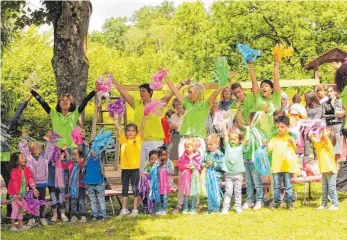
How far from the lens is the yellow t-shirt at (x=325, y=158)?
821 cm

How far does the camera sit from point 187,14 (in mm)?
31953

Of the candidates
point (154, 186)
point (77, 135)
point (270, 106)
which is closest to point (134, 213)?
point (154, 186)

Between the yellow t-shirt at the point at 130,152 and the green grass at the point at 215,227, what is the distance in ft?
2.29

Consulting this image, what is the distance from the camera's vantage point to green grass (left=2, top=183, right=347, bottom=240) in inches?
268

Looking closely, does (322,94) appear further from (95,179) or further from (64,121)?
(64,121)

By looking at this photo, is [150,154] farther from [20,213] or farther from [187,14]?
[187,14]

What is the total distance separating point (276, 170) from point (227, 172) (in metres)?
0.66

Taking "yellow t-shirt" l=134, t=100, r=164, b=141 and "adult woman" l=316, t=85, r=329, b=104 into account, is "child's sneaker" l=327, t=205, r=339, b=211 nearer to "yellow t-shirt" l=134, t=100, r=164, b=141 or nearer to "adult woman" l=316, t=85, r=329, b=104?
"yellow t-shirt" l=134, t=100, r=164, b=141

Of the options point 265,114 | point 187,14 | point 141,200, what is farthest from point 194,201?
point 187,14

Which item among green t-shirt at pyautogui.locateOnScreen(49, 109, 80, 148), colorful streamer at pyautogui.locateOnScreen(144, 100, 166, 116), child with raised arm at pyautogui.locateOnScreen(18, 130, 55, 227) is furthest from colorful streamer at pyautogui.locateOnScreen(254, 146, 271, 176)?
child with raised arm at pyautogui.locateOnScreen(18, 130, 55, 227)

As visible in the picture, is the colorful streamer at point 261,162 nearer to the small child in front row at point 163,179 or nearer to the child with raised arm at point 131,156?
the small child in front row at point 163,179

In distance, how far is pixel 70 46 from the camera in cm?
949

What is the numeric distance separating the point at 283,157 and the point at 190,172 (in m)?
1.26

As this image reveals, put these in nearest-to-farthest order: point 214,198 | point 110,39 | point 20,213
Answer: point 20,213 → point 214,198 → point 110,39
